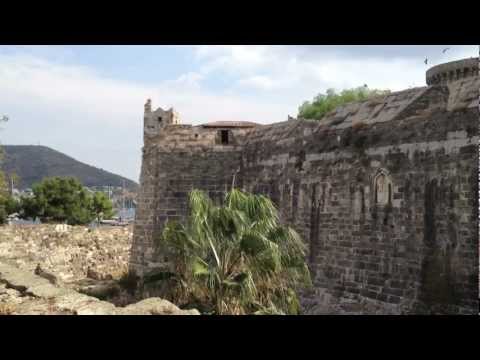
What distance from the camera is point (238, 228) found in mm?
8656

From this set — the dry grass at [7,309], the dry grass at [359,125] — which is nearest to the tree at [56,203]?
A: the dry grass at [359,125]

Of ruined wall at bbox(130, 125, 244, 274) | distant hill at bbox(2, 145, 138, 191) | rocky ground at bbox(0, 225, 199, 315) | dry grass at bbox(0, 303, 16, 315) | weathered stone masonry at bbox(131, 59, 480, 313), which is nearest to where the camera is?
dry grass at bbox(0, 303, 16, 315)

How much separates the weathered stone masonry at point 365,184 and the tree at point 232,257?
9.81 feet

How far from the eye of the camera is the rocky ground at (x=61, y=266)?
24.3ft

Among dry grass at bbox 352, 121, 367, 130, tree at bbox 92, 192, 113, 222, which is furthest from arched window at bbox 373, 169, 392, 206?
tree at bbox 92, 192, 113, 222

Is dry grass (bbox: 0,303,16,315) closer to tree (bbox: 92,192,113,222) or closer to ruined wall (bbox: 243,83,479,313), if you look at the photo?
ruined wall (bbox: 243,83,479,313)

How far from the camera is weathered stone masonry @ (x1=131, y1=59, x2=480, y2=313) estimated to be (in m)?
10.3

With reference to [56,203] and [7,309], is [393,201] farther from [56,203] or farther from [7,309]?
[56,203]

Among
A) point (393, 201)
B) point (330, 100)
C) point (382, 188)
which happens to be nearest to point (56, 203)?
point (330, 100)

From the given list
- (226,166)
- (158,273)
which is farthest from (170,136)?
(158,273)

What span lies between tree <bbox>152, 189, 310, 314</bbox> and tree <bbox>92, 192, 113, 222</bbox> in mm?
42390
